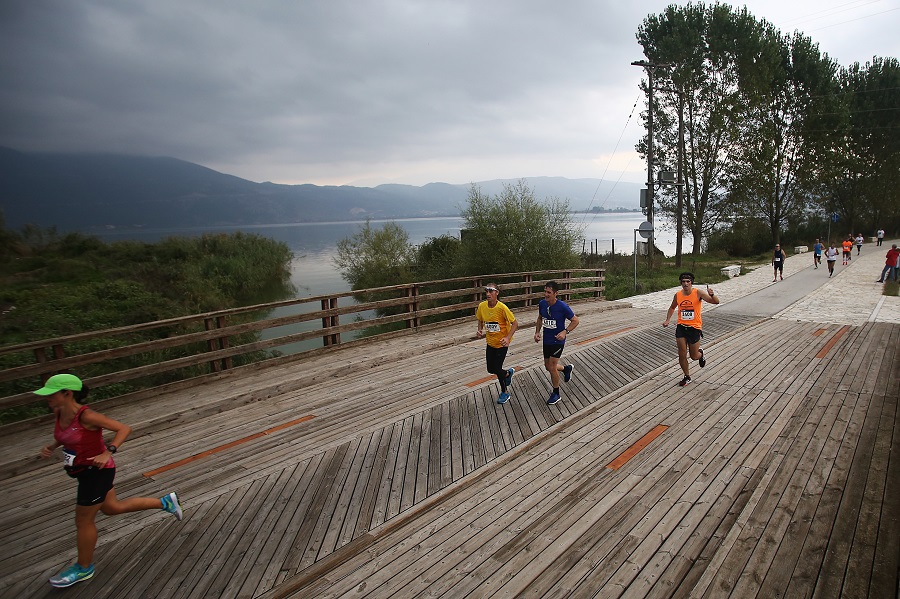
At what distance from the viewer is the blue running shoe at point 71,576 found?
384cm

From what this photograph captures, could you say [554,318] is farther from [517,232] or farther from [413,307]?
[517,232]

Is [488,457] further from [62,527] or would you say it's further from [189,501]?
[62,527]

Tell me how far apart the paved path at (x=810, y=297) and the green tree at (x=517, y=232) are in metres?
4.61

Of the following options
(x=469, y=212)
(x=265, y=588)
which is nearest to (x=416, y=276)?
(x=469, y=212)

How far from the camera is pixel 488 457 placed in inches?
230

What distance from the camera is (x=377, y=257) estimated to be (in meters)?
34.8

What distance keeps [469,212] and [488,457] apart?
19.2 meters

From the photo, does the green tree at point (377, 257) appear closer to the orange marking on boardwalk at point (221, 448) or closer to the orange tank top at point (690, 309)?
the orange tank top at point (690, 309)

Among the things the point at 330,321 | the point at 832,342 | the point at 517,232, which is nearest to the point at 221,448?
the point at 330,321

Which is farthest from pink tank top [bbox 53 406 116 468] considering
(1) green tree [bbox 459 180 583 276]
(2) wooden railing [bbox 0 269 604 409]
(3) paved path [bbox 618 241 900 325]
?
(1) green tree [bbox 459 180 583 276]

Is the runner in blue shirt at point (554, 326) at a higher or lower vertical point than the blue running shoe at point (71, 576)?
higher

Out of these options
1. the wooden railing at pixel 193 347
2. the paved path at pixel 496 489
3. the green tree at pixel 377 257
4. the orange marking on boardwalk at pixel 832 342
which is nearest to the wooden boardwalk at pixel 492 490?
the paved path at pixel 496 489

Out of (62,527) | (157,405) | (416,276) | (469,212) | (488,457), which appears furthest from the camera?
(416,276)

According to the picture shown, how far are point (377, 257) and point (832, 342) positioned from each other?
27.4m
